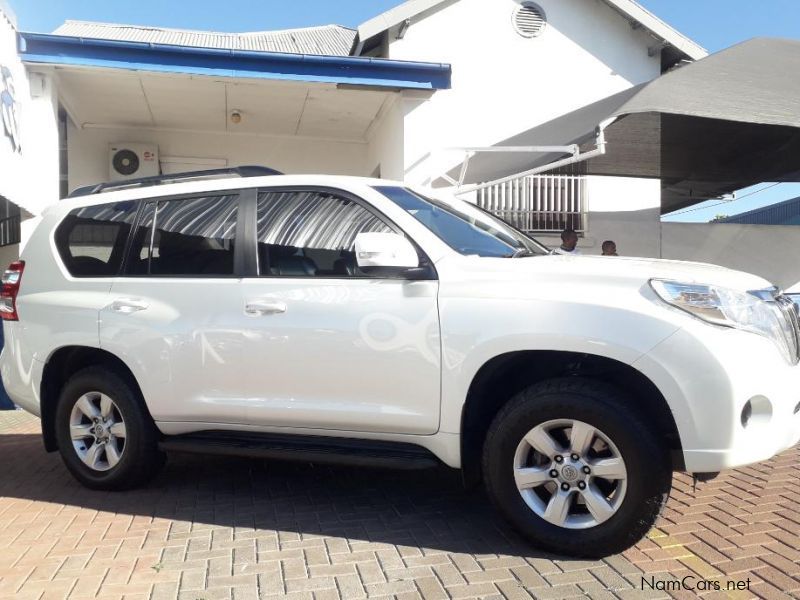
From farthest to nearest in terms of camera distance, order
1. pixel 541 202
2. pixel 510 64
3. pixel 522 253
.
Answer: pixel 510 64
pixel 541 202
pixel 522 253

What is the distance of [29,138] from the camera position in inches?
343

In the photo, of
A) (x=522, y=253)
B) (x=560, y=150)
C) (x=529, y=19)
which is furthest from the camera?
(x=529, y=19)

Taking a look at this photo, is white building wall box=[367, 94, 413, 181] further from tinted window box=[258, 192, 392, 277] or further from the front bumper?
the front bumper

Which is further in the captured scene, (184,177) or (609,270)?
(184,177)

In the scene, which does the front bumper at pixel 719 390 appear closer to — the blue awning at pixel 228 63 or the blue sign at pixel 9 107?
the blue sign at pixel 9 107

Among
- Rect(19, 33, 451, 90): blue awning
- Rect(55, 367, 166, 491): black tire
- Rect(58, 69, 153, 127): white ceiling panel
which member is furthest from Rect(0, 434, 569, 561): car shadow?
Rect(58, 69, 153, 127): white ceiling panel

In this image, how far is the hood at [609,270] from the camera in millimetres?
3143

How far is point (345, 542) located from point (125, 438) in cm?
159

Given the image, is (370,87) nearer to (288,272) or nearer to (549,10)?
(549,10)

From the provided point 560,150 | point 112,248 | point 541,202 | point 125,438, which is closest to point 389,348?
point 125,438

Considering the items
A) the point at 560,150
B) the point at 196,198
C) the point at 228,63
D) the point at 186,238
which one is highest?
the point at 228,63

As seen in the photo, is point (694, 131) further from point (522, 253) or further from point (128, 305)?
point (128, 305)

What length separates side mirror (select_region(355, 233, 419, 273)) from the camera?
11.0 ft

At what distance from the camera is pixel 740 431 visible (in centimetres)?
289
